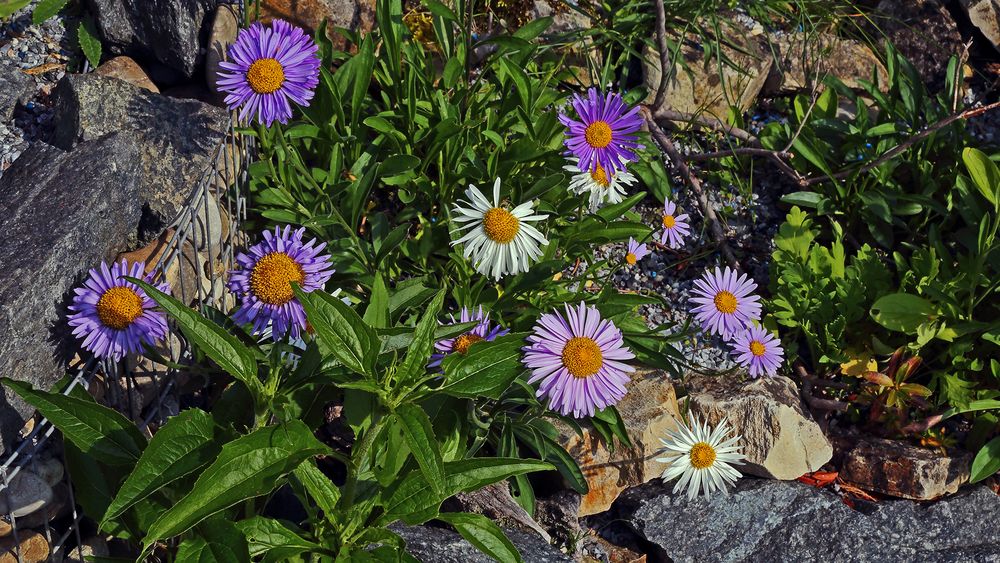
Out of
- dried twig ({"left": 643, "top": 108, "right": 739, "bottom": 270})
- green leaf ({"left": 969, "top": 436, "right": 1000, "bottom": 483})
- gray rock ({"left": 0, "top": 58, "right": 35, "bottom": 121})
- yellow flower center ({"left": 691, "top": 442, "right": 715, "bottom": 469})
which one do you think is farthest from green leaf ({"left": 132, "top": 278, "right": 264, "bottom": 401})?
green leaf ({"left": 969, "top": 436, "right": 1000, "bottom": 483})

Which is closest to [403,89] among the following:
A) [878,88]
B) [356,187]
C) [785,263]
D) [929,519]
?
[356,187]

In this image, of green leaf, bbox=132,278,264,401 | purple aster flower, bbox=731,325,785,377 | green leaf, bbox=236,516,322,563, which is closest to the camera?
green leaf, bbox=132,278,264,401

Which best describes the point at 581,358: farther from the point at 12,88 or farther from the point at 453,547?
the point at 12,88

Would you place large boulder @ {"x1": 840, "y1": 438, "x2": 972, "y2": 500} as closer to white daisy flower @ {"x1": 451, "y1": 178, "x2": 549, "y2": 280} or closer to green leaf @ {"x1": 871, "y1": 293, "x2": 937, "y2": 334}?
green leaf @ {"x1": 871, "y1": 293, "x2": 937, "y2": 334}

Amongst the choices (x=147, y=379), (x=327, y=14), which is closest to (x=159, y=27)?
(x=327, y=14)

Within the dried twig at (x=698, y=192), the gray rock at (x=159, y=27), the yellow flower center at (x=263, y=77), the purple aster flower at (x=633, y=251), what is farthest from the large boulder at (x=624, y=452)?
the gray rock at (x=159, y=27)

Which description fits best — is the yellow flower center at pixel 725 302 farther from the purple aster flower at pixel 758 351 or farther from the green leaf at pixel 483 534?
the green leaf at pixel 483 534

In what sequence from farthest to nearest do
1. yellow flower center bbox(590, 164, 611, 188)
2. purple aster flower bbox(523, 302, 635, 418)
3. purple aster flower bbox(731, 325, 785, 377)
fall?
purple aster flower bbox(731, 325, 785, 377) < yellow flower center bbox(590, 164, 611, 188) < purple aster flower bbox(523, 302, 635, 418)
